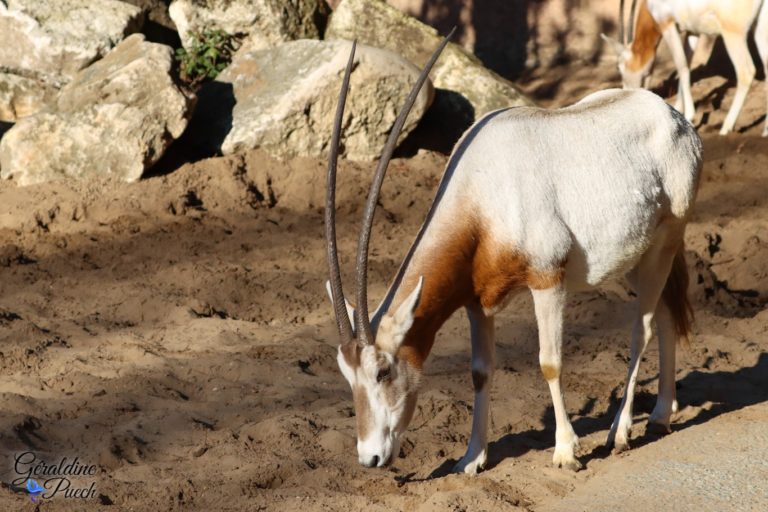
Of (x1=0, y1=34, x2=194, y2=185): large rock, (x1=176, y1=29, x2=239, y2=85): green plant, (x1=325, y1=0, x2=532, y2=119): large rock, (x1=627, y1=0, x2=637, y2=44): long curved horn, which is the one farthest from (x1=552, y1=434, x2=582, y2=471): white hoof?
(x1=627, y1=0, x2=637, y2=44): long curved horn

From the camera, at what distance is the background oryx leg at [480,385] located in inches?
178

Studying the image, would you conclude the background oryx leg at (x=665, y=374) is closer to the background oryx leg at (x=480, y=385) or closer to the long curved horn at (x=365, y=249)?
the background oryx leg at (x=480, y=385)

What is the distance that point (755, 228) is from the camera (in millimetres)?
7770

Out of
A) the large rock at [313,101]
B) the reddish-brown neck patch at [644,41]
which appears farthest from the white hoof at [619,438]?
the reddish-brown neck patch at [644,41]

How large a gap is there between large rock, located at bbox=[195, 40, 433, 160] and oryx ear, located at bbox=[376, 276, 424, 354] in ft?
14.8

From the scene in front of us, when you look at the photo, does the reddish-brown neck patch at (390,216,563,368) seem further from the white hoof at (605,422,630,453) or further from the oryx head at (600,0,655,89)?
the oryx head at (600,0,655,89)

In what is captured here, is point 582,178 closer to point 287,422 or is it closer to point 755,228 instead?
point 287,422

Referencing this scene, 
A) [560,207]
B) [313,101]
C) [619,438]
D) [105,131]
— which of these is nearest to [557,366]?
[619,438]

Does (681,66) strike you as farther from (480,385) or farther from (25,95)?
(480,385)

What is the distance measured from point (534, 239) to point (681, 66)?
7007mm

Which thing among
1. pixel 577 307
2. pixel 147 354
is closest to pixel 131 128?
pixel 147 354

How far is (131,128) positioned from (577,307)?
11.4ft

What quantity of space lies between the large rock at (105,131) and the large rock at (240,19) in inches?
57.7

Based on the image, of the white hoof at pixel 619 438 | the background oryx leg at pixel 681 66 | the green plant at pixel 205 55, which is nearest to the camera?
the white hoof at pixel 619 438
